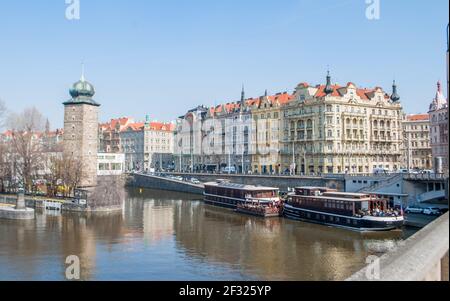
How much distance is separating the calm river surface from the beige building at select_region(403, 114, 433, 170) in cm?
7556

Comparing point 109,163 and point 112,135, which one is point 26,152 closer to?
point 109,163

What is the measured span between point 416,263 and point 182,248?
26688 mm

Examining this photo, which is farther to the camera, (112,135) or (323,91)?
(112,135)

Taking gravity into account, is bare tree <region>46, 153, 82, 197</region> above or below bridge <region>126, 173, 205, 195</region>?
above

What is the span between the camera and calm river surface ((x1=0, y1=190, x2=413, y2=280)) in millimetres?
29266

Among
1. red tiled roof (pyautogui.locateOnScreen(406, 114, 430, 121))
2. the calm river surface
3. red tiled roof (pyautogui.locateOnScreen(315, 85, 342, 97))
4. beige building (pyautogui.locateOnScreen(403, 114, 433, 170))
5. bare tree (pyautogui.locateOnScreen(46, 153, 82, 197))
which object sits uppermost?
red tiled roof (pyautogui.locateOnScreen(315, 85, 342, 97))

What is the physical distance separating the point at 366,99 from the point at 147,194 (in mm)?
48145

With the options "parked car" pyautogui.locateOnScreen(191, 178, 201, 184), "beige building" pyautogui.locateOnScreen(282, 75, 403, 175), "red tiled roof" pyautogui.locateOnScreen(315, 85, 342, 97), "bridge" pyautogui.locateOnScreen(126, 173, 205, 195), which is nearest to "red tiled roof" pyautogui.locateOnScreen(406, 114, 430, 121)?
"beige building" pyautogui.locateOnScreen(282, 75, 403, 175)

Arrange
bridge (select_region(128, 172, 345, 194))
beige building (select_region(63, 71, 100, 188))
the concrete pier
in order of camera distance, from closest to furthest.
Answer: the concrete pier, bridge (select_region(128, 172, 345, 194)), beige building (select_region(63, 71, 100, 188))

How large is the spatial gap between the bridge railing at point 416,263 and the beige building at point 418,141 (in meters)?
108

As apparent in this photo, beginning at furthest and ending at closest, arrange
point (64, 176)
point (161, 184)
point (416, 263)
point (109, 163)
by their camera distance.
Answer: point (161, 184) → point (109, 163) → point (64, 176) → point (416, 263)

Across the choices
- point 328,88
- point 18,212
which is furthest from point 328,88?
point 18,212

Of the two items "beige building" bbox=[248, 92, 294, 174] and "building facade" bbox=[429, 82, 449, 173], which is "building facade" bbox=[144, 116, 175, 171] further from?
"building facade" bbox=[429, 82, 449, 173]

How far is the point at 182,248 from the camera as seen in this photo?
1475 inches
